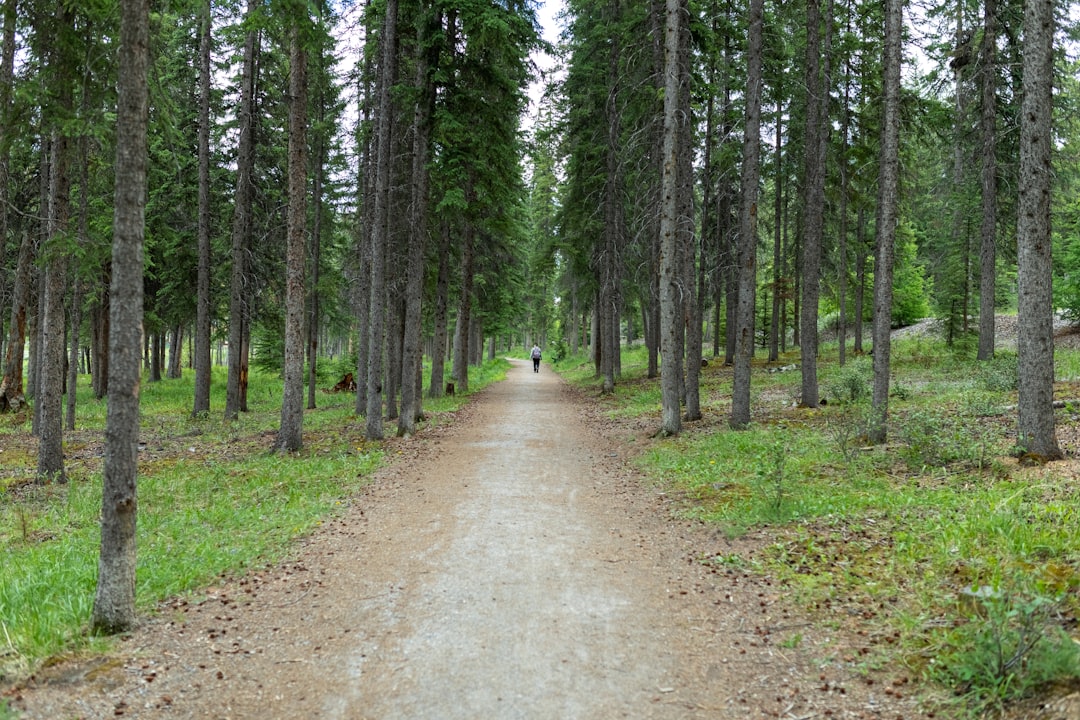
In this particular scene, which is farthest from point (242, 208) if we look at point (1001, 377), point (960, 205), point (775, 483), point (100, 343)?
point (960, 205)

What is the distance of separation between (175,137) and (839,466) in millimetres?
11613

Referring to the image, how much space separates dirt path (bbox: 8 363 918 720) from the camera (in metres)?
4.04

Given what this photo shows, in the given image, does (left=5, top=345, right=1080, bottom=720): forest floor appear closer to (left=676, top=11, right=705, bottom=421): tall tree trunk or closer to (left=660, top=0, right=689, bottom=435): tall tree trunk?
(left=660, top=0, right=689, bottom=435): tall tree trunk

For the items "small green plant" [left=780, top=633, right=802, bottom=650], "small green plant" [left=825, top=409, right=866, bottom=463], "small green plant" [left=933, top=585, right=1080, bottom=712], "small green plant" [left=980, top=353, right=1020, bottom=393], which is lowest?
"small green plant" [left=780, top=633, right=802, bottom=650]

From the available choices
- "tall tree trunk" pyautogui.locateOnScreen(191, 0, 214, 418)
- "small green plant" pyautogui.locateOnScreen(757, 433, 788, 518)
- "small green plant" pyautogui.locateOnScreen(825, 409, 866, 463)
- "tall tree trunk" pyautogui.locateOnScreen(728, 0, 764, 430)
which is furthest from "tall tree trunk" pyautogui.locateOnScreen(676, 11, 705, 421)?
"tall tree trunk" pyautogui.locateOnScreen(191, 0, 214, 418)

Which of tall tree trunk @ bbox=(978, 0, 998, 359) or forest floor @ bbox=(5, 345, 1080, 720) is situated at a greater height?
tall tree trunk @ bbox=(978, 0, 998, 359)

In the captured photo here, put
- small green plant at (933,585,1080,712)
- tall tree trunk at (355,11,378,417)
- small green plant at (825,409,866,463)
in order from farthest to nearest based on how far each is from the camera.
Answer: tall tree trunk at (355,11,378,417), small green plant at (825,409,866,463), small green plant at (933,585,1080,712)

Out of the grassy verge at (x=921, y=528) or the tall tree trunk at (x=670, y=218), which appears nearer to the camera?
the grassy verge at (x=921, y=528)

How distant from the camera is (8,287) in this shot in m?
23.7

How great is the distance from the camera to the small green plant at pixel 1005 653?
3664mm

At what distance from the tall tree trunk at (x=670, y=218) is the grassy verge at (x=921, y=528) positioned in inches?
35.5

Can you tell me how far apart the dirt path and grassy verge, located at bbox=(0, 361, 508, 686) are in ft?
1.48

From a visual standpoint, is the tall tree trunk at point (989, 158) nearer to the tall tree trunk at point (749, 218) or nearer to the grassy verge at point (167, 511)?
the tall tree trunk at point (749, 218)

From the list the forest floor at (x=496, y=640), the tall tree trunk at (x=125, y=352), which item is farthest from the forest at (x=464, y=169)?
the forest floor at (x=496, y=640)
